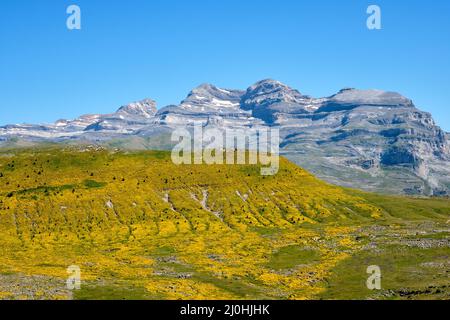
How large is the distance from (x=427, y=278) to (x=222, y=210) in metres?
102

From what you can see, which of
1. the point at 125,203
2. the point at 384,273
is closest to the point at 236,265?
the point at 384,273

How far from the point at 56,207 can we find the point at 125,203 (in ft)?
82.6

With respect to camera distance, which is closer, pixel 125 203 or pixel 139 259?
pixel 139 259

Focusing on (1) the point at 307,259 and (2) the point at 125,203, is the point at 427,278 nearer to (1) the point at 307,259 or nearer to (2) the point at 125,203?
(1) the point at 307,259

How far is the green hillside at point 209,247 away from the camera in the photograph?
9306 cm

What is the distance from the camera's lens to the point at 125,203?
622ft

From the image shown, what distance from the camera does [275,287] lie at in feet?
330

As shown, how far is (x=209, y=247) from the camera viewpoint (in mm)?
142000

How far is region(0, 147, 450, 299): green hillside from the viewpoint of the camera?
93062 mm
